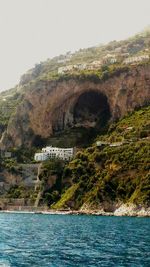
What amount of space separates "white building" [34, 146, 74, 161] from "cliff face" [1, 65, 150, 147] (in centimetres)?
1573

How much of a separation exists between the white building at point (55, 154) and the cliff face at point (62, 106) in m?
15.7

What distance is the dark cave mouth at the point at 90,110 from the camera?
180 m

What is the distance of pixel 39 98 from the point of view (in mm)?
180250

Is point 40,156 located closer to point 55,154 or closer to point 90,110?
point 55,154

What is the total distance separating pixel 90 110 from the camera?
603 ft

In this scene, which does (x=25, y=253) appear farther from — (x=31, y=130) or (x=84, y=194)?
(x=31, y=130)

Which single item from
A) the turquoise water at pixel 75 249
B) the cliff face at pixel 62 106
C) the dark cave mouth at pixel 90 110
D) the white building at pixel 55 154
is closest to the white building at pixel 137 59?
the cliff face at pixel 62 106

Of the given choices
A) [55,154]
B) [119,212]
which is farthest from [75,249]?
[55,154]

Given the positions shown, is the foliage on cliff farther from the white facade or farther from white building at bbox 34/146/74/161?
the white facade

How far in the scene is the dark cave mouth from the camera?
18025cm

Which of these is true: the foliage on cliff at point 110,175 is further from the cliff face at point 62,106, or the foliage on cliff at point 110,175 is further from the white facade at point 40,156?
the cliff face at point 62,106

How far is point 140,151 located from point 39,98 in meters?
55.9

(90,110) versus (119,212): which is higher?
(90,110)

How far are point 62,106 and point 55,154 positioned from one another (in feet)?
88.1
